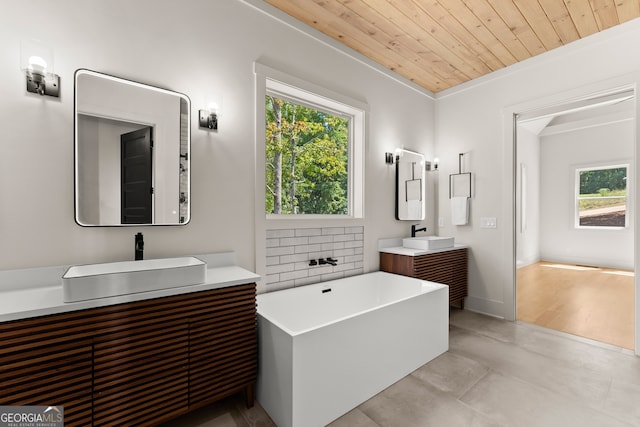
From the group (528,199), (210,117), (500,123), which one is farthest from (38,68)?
(528,199)

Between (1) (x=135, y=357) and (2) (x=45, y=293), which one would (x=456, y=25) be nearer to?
(1) (x=135, y=357)

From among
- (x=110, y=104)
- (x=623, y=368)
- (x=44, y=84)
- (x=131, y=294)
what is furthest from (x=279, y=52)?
(x=623, y=368)

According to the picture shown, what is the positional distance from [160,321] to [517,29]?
141 inches

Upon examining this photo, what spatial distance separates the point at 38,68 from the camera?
4.87ft

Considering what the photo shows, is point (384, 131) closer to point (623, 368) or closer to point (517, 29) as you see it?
point (517, 29)

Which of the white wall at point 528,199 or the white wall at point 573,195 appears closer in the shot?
the white wall at point 573,195

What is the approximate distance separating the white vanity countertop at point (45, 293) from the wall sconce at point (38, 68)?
95cm

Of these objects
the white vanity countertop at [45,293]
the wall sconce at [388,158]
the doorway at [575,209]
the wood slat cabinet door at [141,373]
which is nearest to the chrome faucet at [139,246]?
the white vanity countertop at [45,293]

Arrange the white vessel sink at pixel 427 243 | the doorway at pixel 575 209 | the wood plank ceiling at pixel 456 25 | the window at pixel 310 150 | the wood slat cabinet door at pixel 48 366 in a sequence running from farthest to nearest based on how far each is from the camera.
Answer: the doorway at pixel 575 209
the white vessel sink at pixel 427 243
the window at pixel 310 150
the wood plank ceiling at pixel 456 25
the wood slat cabinet door at pixel 48 366

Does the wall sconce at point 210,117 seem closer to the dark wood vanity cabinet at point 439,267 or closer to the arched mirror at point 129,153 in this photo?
the arched mirror at point 129,153

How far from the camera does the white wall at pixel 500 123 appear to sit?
2711 millimetres

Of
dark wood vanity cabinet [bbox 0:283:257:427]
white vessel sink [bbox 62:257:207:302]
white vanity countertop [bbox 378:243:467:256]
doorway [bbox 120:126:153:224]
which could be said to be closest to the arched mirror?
doorway [bbox 120:126:153:224]

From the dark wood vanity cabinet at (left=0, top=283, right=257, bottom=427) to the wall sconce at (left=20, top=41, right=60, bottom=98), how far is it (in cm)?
118

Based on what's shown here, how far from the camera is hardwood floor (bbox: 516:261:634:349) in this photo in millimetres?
2984
